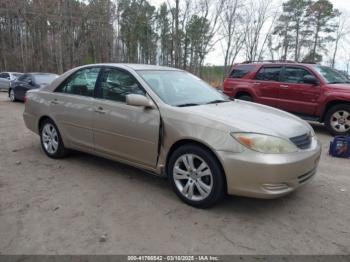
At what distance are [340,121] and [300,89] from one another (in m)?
1.24

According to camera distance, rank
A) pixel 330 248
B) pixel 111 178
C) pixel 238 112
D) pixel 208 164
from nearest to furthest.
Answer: pixel 330 248 → pixel 208 164 → pixel 238 112 → pixel 111 178

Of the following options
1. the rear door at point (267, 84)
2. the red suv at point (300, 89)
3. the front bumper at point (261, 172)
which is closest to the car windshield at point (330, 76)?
the red suv at point (300, 89)

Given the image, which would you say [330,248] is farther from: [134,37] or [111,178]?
[134,37]

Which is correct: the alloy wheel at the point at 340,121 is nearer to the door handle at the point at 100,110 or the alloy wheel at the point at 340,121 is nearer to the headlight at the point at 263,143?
the headlight at the point at 263,143

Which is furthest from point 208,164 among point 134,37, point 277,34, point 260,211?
point 134,37

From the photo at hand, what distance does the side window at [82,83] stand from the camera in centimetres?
462

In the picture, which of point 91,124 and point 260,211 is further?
point 91,124

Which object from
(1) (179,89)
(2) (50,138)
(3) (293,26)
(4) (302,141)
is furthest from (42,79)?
(3) (293,26)

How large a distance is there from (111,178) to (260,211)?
204 cm

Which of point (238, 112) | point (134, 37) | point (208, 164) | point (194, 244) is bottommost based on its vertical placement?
point (194, 244)

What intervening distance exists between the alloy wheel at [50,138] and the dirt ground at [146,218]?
56cm

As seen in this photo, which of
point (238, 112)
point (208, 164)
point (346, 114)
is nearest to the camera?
point (208, 164)

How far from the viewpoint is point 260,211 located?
354cm

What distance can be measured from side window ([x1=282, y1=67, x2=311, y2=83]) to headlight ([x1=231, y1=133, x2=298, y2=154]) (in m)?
5.58
